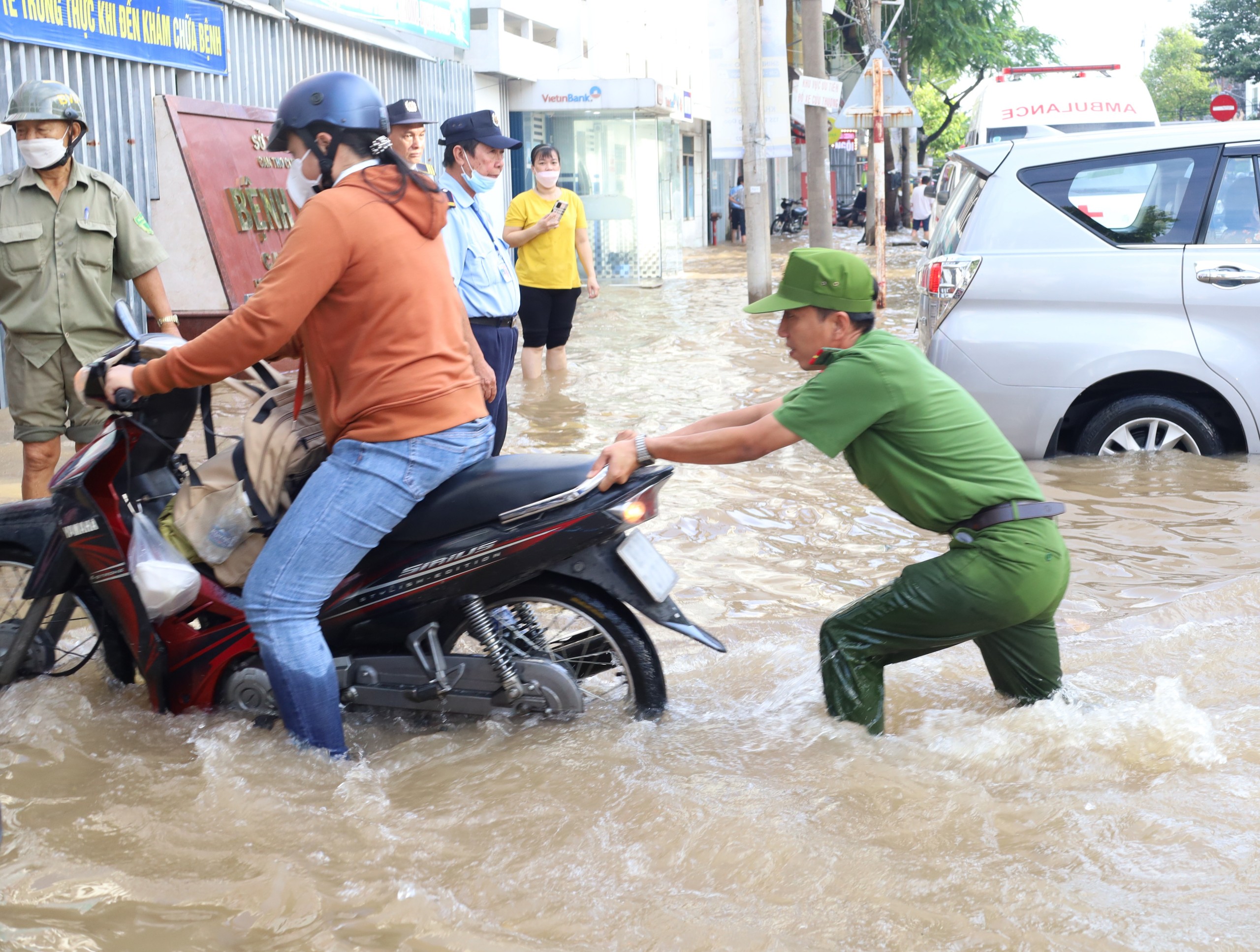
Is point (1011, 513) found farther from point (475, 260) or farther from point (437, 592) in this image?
point (475, 260)

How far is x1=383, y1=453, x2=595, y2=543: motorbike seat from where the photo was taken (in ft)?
11.4

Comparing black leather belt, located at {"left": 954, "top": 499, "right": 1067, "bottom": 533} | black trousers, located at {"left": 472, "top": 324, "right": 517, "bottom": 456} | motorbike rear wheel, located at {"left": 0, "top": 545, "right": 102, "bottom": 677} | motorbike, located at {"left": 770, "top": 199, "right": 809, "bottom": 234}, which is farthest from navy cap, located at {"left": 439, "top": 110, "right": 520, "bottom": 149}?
motorbike, located at {"left": 770, "top": 199, "right": 809, "bottom": 234}

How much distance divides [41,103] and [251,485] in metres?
2.53

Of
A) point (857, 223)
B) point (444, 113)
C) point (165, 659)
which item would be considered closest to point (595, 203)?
point (444, 113)

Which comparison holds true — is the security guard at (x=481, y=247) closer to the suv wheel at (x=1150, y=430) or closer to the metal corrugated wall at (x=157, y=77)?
the suv wheel at (x=1150, y=430)

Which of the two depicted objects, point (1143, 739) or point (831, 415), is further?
point (1143, 739)

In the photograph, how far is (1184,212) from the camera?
6.58m

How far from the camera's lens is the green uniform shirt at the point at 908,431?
328 cm

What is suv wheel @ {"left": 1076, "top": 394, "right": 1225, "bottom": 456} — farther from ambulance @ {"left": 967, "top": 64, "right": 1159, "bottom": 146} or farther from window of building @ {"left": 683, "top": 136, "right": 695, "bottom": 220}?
window of building @ {"left": 683, "top": 136, "right": 695, "bottom": 220}

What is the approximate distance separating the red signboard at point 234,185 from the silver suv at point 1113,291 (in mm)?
5601

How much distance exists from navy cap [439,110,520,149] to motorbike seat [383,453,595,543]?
336cm

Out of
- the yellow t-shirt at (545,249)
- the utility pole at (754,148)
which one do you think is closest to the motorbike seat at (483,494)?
the yellow t-shirt at (545,249)

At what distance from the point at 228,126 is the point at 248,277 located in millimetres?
1465

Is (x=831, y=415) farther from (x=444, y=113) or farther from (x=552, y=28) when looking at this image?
(x=552, y=28)
